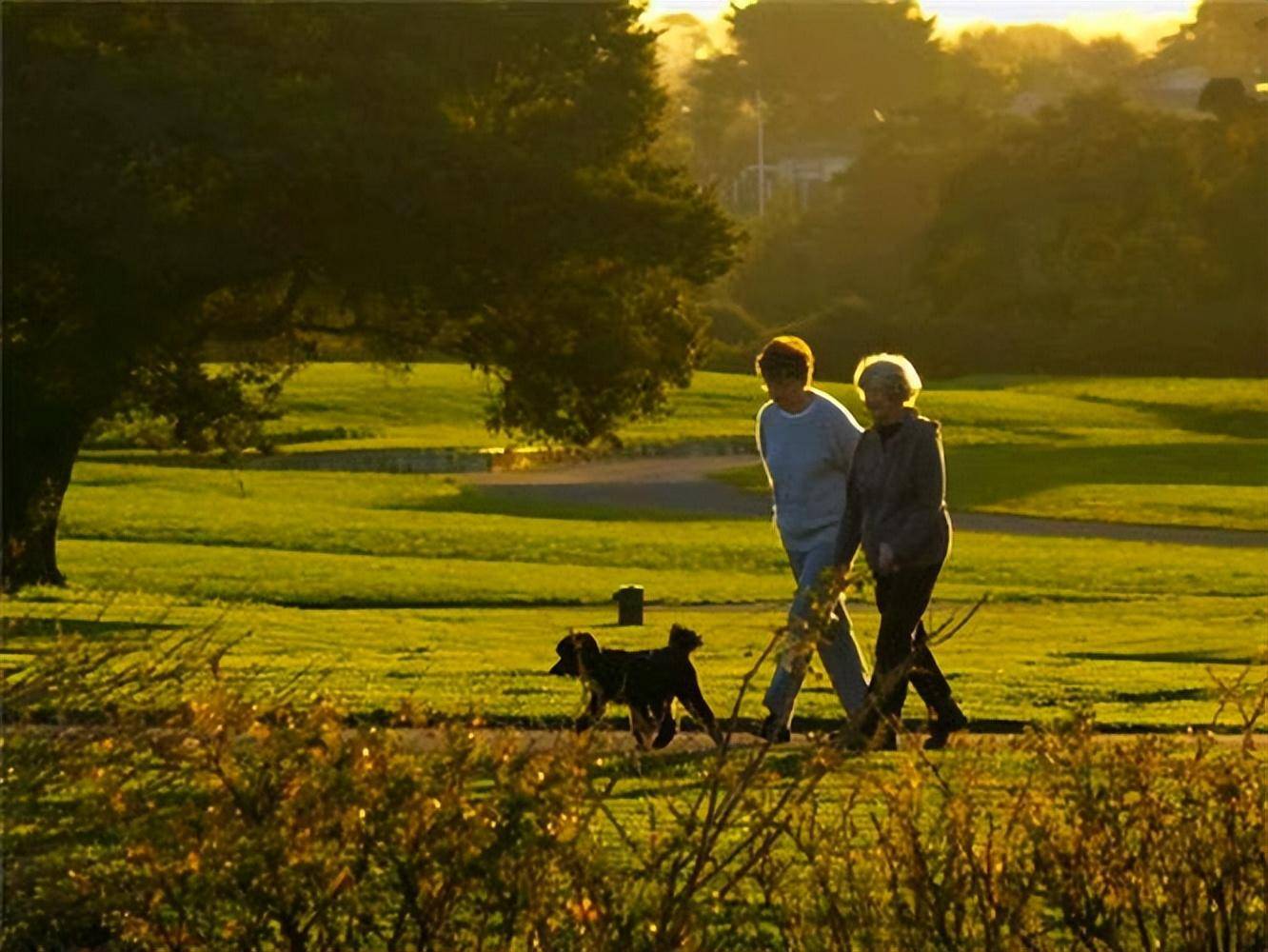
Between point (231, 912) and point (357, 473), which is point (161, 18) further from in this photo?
point (357, 473)

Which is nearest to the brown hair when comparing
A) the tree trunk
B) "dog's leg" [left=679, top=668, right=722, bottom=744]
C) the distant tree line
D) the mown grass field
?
"dog's leg" [left=679, top=668, right=722, bottom=744]

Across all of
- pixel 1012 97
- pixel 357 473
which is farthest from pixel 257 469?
pixel 1012 97

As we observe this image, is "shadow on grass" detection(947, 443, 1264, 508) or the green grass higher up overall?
the green grass

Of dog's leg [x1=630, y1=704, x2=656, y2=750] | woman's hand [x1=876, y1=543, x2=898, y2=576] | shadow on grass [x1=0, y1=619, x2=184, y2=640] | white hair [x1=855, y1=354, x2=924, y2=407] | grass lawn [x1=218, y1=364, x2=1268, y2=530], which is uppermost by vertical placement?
white hair [x1=855, y1=354, x2=924, y2=407]

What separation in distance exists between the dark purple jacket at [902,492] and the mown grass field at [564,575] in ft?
4.83

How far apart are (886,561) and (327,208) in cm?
1233

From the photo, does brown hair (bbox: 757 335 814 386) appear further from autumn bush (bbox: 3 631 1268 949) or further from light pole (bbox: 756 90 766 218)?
light pole (bbox: 756 90 766 218)

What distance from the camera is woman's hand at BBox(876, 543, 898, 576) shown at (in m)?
12.3

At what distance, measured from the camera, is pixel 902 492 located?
12.4 metres

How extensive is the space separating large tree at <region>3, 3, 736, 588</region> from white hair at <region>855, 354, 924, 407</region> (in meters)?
10.9

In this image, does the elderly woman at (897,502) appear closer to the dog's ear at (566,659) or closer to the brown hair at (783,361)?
the brown hair at (783,361)

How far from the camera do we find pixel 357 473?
47.5 m

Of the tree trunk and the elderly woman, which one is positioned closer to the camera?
the elderly woman

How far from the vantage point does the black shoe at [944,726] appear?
42.1 feet
